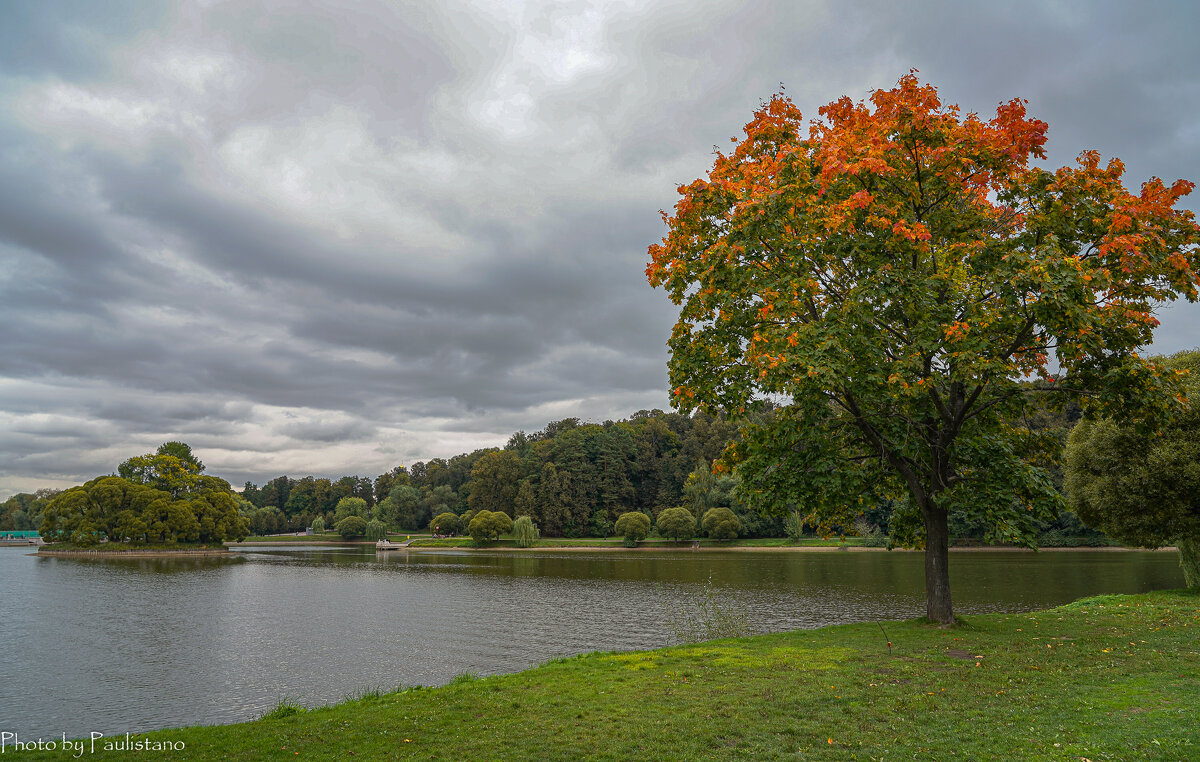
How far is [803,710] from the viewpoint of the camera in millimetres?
9742

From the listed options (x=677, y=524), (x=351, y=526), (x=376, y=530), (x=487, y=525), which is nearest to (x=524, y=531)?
(x=487, y=525)

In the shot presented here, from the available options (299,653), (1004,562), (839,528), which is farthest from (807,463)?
(1004,562)

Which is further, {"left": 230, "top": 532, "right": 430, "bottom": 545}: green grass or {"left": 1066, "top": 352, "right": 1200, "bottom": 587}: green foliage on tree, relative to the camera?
{"left": 230, "top": 532, "right": 430, "bottom": 545}: green grass

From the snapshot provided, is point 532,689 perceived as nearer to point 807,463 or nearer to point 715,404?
point 715,404

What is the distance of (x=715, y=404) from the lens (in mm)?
15891

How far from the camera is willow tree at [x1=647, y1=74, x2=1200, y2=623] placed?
44.5 ft

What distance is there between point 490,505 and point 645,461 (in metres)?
29.5

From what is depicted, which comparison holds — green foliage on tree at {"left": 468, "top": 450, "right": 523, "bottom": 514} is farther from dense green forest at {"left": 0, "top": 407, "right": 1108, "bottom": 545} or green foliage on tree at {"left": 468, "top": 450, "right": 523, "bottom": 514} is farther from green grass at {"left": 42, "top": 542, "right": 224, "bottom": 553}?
green grass at {"left": 42, "top": 542, "right": 224, "bottom": 553}

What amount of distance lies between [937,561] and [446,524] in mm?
112429

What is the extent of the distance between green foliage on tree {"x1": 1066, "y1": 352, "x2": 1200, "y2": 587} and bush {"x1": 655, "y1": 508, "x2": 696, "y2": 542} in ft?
217

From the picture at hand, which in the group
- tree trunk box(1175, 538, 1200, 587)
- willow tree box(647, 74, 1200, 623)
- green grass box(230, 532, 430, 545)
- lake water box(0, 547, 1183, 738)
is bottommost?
green grass box(230, 532, 430, 545)

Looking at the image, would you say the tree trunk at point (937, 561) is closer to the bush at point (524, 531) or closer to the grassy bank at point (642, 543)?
the grassy bank at point (642, 543)

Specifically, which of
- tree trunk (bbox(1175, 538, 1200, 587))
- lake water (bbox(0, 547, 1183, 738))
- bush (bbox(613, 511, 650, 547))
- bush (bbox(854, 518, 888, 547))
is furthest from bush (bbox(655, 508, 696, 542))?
Answer: tree trunk (bbox(1175, 538, 1200, 587))

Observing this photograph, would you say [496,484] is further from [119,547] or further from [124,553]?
[119,547]
